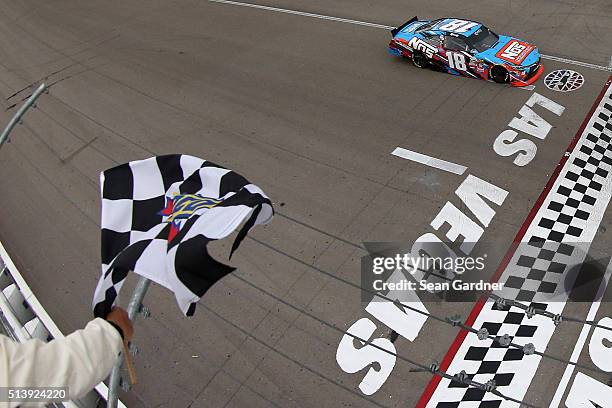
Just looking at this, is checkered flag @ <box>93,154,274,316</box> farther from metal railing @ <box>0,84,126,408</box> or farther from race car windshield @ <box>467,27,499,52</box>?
race car windshield @ <box>467,27,499,52</box>

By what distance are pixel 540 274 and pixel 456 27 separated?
6543 mm

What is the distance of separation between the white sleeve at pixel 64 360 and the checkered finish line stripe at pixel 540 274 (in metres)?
4.37

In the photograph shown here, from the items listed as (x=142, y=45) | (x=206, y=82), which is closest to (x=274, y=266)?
(x=206, y=82)

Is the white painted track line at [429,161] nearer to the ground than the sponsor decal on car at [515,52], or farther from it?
nearer to the ground

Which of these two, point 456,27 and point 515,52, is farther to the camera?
point 456,27

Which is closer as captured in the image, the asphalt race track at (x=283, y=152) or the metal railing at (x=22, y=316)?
the metal railing at (x=22, y=316)

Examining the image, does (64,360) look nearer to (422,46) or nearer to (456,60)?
(456,60)

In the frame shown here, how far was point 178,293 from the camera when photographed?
10.5 feet

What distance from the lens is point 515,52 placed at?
11.1 m

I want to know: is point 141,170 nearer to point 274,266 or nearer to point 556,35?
point 274,266

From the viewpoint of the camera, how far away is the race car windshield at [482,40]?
36.8ft

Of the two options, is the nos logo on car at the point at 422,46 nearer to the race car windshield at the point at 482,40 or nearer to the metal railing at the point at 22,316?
the race car windshield at the point at 482,40

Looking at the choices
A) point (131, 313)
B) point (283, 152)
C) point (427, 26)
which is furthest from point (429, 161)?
point (131, 313)

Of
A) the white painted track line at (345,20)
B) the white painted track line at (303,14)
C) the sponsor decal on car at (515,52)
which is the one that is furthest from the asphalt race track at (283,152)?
the sponsor decal on car at (515,52)
